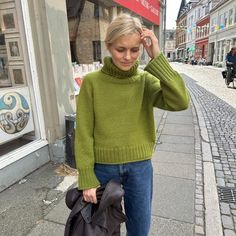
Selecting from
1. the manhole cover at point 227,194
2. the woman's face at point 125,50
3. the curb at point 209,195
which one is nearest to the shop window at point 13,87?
the woman's face at point 125,50

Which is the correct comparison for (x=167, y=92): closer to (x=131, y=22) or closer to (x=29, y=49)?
(x=131, y=22)

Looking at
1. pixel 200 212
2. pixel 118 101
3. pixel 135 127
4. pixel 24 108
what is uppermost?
pixel 118 101

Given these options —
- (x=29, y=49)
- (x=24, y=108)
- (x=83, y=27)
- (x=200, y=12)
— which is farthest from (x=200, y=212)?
(x=200, y=12)

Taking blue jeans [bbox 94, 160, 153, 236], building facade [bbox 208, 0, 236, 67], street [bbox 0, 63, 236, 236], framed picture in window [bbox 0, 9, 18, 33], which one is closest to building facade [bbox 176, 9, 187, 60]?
building facade [bbox 208, 0, 236, 67]

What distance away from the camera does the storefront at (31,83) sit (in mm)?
3412

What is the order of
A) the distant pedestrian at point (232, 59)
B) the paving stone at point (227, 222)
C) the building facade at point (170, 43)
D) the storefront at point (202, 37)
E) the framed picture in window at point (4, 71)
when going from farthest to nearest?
the building facade at point (170, 43), the storefront at point (202, 37), the distant pedestrian at point (232, 59), the framed picture in window at point (4, 71), the paving stone at point (227, 222)

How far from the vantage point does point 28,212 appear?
9.22 ft

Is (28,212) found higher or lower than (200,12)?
lower

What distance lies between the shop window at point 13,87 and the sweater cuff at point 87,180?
2.25 m

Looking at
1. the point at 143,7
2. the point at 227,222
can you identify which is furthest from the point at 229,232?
the point at 143,7

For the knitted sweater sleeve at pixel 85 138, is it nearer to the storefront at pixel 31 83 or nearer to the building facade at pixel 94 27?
the storefront at pixel 31 83

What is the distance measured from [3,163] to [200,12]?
53.7 meters

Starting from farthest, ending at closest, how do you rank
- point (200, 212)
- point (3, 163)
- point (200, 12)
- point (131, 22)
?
point (200, 12) → point (3, 163) → point (200, 212) → point (131, 22)

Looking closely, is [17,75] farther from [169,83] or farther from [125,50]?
[169,83]
